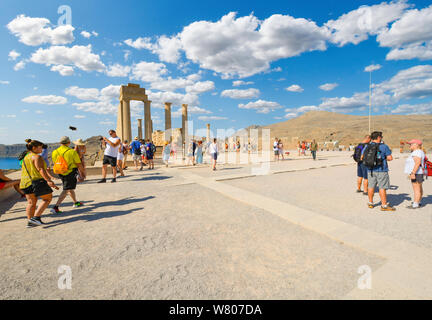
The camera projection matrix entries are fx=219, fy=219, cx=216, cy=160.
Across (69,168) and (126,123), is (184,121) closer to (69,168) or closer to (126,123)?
(126,123)

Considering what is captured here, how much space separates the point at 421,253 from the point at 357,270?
1122mm

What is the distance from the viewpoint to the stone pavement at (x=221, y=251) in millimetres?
2299

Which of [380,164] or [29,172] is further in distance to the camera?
[380,164]

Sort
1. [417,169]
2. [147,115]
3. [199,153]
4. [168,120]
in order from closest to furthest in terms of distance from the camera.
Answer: [417,169]
[199,153]
[147,115]
[168,120]

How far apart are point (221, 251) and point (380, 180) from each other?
13.6 ft

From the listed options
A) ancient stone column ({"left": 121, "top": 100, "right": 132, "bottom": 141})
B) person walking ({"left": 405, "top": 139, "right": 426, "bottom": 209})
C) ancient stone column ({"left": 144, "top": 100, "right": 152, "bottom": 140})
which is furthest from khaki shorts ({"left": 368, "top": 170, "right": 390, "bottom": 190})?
ancient stone column ({"left": 144, "top": 100, "right": 152, "bottom": 140})

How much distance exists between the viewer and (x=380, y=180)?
4934 millimetres

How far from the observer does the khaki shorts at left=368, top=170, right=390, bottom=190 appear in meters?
4.87

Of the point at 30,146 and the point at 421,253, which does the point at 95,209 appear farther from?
the point at 421,253

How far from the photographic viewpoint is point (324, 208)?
5.11 meters

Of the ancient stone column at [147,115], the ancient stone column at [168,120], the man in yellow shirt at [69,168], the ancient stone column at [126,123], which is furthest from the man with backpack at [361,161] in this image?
the ancient stone column at [168,120]

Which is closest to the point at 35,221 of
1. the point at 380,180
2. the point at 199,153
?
the point at 380,180

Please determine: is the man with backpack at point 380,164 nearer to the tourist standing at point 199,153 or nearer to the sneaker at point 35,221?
the sneaker at point 35,221

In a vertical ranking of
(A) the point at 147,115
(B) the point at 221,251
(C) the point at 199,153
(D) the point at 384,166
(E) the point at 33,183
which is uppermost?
(A) the point at 147,115
